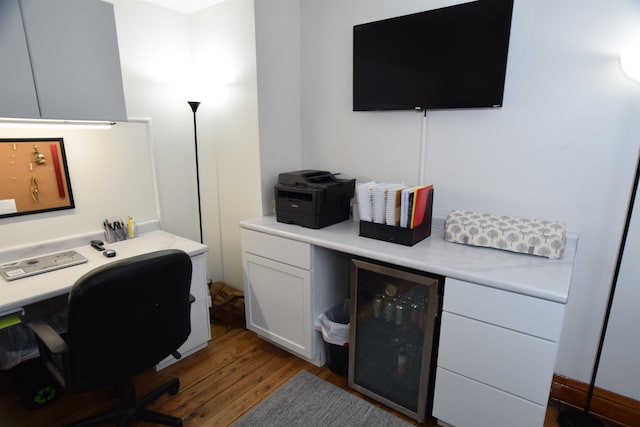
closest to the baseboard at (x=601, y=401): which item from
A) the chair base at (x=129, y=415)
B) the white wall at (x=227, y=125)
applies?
the chair base at (x=129, y=415)

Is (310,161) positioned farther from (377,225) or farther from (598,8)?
(598,8)

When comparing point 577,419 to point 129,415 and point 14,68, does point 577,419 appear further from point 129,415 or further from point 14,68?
point 14,68

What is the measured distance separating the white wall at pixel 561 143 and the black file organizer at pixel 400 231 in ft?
0.89

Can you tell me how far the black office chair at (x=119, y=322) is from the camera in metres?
1.24

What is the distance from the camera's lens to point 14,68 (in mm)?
1506

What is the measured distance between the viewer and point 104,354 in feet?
4.39

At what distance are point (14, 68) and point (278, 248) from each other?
1.50 m

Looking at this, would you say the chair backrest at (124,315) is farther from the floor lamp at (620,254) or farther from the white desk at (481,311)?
the floor lamp at (620,254)

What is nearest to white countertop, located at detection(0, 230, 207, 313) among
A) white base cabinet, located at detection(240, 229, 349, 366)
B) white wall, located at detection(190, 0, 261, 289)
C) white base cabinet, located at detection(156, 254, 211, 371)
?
white base cabinet, located at detection(156, 254, 211, 371)

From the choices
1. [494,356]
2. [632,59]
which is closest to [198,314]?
[494,356]

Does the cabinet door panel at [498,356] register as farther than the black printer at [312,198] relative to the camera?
No

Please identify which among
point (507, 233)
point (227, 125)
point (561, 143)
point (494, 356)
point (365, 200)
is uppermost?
point (227, 125)

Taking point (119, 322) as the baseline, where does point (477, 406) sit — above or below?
below

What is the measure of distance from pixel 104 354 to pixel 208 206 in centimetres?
165
